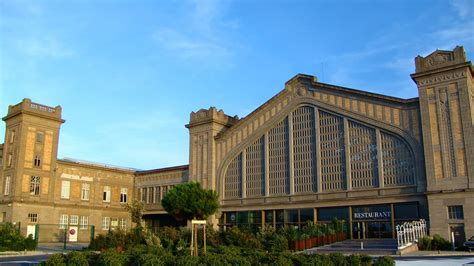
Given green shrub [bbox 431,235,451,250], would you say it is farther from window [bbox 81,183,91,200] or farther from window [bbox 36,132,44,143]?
window [bbox 36,132,44,143]

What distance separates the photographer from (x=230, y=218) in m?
50.2

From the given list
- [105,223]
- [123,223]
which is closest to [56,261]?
[105,223]

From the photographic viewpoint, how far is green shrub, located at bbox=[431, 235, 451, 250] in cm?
3256

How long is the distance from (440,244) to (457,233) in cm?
283

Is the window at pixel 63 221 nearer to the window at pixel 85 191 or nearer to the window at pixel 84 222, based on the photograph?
the window at pixel 84 222

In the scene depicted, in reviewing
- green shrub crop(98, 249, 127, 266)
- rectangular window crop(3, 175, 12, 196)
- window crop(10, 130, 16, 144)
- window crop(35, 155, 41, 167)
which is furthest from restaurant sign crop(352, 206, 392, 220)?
window crop(10, 130, 16, 144)

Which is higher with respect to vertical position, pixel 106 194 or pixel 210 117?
pixel 210 117

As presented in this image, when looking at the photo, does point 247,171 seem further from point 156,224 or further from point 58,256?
point 58,256

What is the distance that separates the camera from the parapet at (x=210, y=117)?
5262cm

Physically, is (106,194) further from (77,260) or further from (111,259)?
(111,259)

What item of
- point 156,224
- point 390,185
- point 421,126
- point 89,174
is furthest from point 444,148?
point 89,174

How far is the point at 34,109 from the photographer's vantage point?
173 ft

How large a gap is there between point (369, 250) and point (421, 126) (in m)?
12.3

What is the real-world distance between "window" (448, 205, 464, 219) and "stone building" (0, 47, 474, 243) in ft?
0.23
